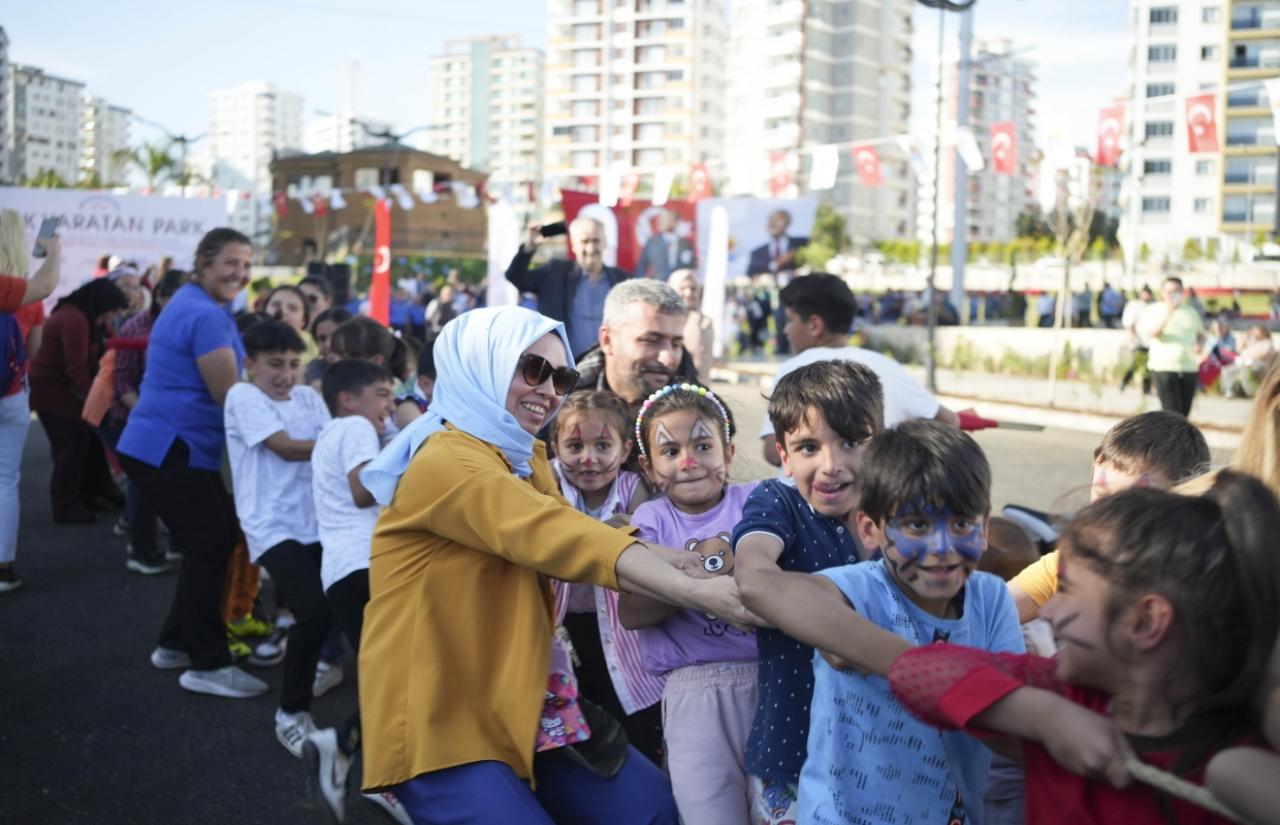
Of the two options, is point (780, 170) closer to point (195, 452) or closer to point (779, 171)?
point (779, 171)

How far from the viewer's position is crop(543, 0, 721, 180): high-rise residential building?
12925 cm

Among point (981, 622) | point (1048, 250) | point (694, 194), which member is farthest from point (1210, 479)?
point (1048, 250)

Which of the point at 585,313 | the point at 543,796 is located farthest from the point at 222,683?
the point at 543,796

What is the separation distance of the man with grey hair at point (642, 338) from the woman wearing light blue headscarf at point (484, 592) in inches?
67.4

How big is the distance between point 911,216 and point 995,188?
Answer: 31249 millimetres

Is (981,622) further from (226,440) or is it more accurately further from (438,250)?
(438,250)

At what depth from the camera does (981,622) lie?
2.49 m

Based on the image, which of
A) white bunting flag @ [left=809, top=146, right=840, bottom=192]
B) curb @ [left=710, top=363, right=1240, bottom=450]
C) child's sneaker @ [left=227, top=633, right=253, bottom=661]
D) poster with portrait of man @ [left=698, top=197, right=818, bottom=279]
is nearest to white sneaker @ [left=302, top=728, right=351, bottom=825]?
child's sneaker @ [left=227, top=633, right=253, bottom=661]

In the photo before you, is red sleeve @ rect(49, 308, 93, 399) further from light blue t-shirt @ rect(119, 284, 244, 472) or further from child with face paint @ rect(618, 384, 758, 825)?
child with face paint @ rect(618, 384, 758, 825)

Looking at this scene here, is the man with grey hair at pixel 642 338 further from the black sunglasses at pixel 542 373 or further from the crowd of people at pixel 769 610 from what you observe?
the black sunglasses at pixel 542 373

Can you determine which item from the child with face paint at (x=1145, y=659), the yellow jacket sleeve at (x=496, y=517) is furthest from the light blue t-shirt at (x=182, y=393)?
the child with face paint at (x=1145, y=659)

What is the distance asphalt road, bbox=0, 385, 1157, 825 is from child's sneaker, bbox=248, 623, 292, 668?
0.07 metres

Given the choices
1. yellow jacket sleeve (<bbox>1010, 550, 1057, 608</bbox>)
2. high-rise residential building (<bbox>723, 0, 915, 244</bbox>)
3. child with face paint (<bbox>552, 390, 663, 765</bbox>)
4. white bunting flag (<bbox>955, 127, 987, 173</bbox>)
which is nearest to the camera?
yellow jacket sleeve (<bbox>1010, 550, 1057, 608</bbox>)

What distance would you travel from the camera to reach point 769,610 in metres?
2.31
